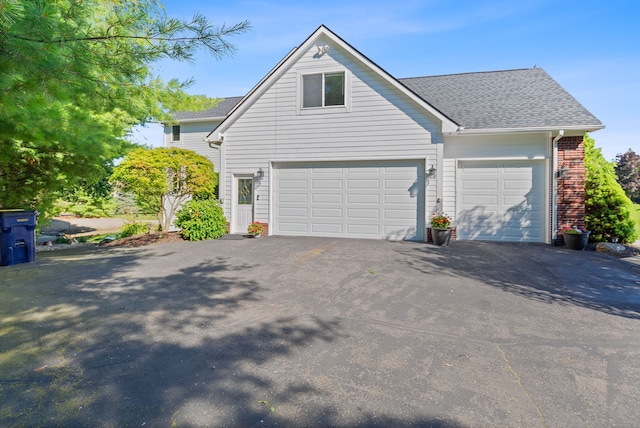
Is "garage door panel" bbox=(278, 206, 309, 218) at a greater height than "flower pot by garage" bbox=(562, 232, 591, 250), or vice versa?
"garage door panel" bbox=(278, 206, 309, 218)

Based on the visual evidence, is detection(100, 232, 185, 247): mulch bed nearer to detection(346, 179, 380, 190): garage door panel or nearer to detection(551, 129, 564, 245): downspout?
detection(346, 179, 380, 190): garage door panel

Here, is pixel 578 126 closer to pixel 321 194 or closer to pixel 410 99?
pixel 410 99

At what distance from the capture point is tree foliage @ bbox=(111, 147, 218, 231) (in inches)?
389

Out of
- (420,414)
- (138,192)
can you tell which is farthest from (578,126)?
(138,192)

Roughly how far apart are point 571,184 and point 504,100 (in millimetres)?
3524

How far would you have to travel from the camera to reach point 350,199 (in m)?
10.7

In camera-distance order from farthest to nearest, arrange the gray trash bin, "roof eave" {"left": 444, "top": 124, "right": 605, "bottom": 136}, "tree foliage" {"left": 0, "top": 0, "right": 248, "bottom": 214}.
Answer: "roof eave" {"left": 444, "top": 124, "right": 605, "bottom": 136}
the gray trash bin
"tree foliage" {"left": 0, "top": 0, "right": 248, "bottom": 214}

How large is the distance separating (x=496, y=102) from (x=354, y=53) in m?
5.09

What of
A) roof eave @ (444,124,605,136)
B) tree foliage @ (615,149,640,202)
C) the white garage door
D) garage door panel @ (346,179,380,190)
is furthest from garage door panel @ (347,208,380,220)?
tree foliage @ (615,149,640,202)

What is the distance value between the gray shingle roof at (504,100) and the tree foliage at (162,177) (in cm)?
807

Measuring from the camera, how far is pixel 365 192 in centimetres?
1056

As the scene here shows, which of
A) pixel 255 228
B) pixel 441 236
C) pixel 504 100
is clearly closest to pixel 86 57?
pixel 255 228

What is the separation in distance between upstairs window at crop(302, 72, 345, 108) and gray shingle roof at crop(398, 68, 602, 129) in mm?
2999

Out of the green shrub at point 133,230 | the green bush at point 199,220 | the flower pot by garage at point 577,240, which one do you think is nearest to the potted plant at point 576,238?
the flower pot by garage at point 577,240
